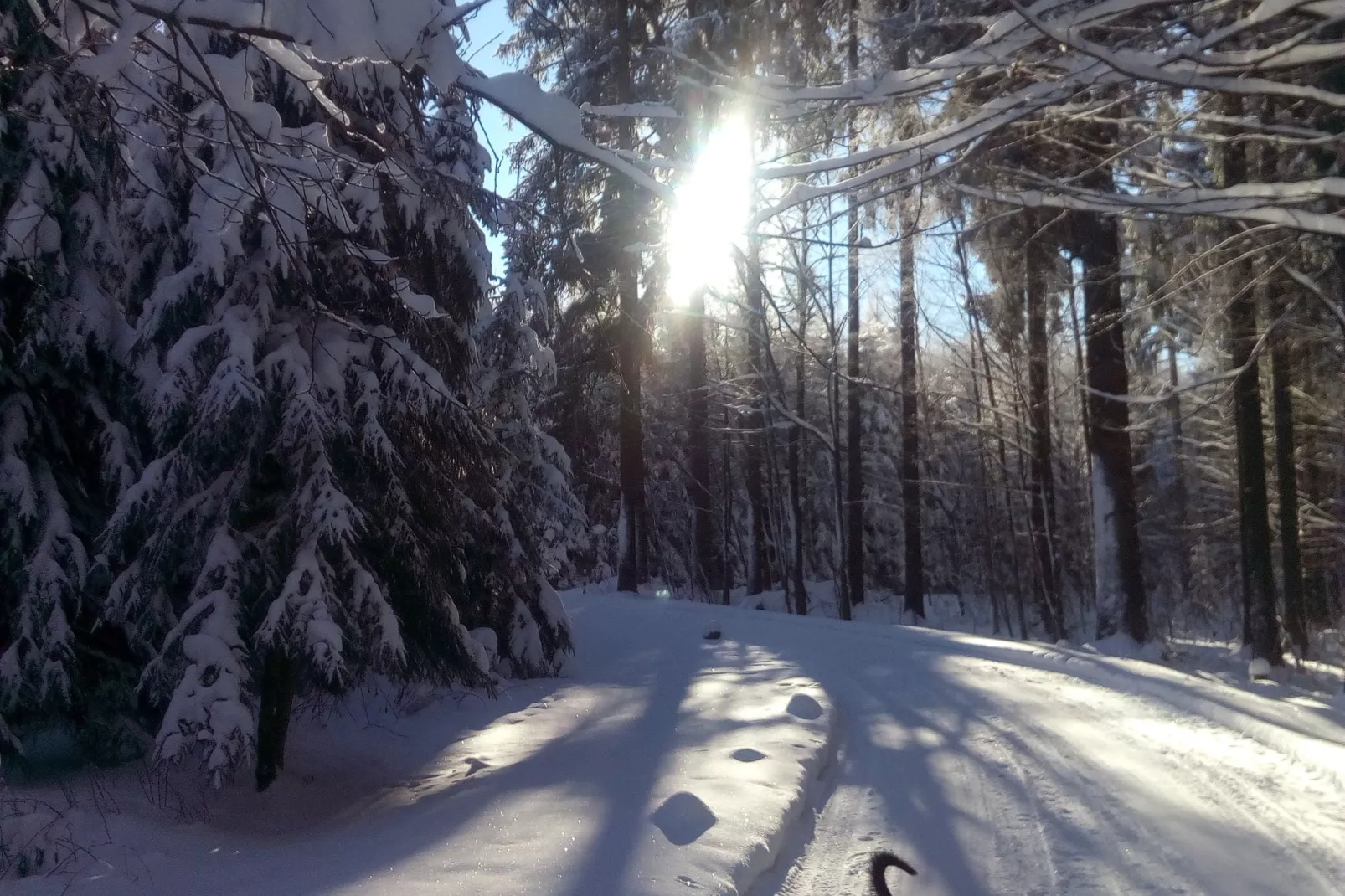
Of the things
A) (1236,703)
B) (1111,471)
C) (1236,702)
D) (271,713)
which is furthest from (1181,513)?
(271,713)

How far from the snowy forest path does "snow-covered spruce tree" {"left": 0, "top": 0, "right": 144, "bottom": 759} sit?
199 inches

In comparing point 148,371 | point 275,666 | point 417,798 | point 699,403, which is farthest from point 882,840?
point 699,403

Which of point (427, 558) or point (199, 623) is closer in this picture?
point (199, 623)

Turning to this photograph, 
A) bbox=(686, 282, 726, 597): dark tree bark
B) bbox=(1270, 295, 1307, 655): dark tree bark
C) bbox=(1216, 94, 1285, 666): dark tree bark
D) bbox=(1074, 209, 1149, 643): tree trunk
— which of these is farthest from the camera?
bbox=(686, 282, 726, 597): dark tree bark

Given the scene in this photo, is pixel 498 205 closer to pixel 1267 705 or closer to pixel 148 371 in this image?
pixel 148 371

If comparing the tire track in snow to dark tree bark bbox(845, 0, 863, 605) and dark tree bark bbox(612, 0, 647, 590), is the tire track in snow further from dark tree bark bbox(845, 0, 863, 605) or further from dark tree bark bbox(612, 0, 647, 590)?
dark tree bark bbox(845, 0, 863, 605)

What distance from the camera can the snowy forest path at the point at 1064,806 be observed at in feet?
15.6

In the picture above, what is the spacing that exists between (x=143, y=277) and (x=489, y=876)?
18.8 ft

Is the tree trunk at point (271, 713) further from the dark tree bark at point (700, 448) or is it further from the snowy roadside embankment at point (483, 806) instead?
the dark tree bark at point (700, 448)

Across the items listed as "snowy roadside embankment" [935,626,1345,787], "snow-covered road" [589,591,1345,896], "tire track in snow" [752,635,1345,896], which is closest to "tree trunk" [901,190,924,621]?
"snowy roadside embankment" [935,626,1345,787]

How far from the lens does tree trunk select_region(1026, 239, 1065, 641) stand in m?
18.8

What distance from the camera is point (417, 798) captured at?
6.98 m

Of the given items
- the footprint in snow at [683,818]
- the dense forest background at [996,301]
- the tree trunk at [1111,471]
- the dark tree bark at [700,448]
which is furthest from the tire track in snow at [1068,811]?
the dark tree bark at [700,448]

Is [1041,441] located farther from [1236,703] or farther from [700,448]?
[1236,703]
